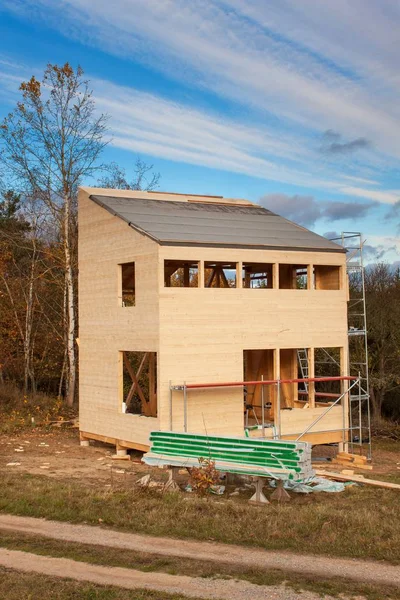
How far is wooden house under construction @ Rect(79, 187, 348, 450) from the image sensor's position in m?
19.0

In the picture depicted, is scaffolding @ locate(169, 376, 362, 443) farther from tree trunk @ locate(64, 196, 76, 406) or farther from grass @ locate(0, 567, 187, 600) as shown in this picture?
tree trunk @ locate(64, 196, 76, 406)

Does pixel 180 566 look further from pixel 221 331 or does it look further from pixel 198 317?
pixel 221 331

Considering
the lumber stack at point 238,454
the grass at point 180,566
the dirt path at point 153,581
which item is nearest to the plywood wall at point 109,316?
the lumber stack at point 238,454

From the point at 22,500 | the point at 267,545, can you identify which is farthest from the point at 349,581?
the point at 22,500

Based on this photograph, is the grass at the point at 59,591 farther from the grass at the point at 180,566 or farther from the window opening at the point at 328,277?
the window opening at the point at 328,277

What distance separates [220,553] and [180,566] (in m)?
0.89

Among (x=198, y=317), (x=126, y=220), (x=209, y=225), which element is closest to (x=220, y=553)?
(x=198, y=317)

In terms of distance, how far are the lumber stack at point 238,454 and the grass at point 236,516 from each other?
654 mm

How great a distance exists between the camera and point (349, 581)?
29.6 feet

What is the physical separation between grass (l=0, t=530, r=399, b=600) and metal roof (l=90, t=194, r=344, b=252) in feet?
31.6

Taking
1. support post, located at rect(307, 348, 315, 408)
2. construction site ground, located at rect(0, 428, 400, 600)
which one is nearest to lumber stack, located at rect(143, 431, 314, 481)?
construction site ground, located at rect(0, 428, 400, 600)

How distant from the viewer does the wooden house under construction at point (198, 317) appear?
19.0 m

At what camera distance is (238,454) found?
14266 millimetres

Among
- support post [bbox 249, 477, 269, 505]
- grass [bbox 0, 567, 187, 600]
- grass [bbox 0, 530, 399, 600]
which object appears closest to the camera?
grass [bbox 0, 567, 187, 600]
